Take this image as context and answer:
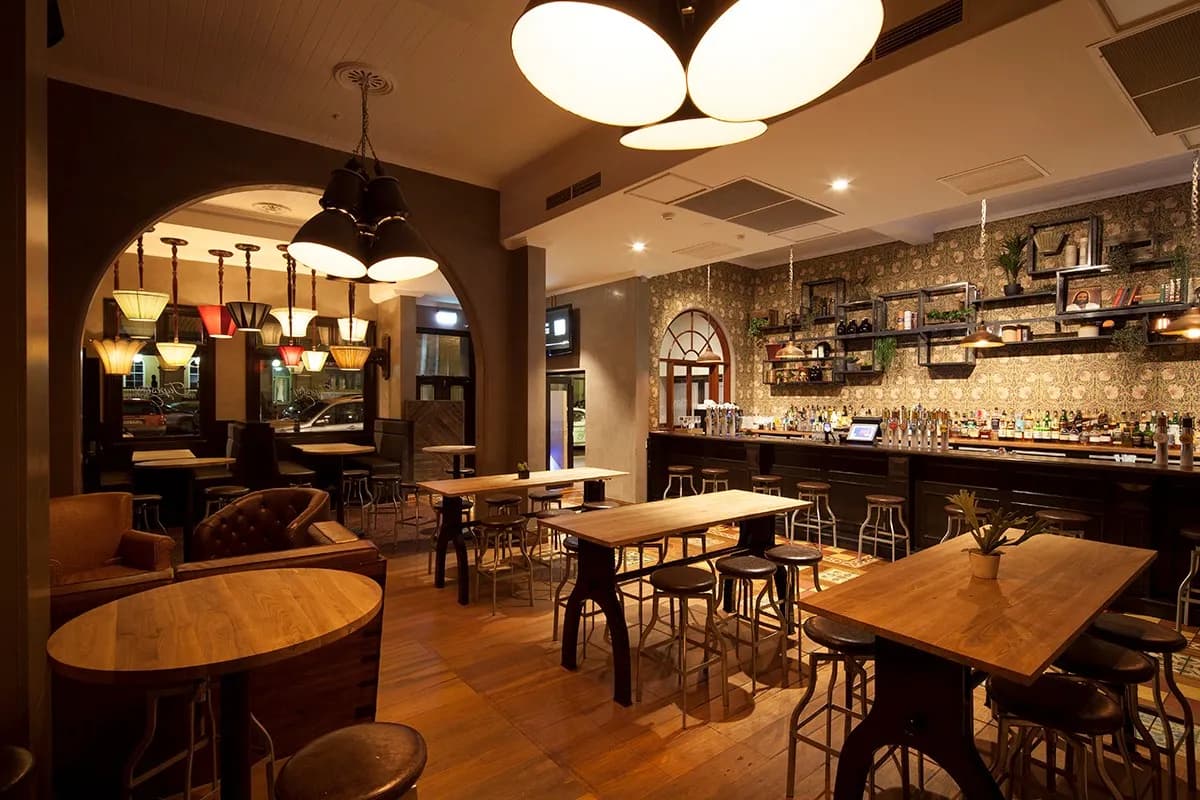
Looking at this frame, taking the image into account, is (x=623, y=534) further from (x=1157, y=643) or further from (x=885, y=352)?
(x=885, y=352)

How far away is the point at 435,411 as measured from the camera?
9086 millimetres

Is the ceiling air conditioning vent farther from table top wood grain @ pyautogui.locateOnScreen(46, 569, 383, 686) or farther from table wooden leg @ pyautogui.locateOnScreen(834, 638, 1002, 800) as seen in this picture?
table top wood grain @ pyautogui.locateOnScreen(46, 569, 383, 686)

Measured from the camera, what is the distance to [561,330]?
358 inches

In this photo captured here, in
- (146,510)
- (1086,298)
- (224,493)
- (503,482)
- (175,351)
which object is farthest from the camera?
(1086,298)

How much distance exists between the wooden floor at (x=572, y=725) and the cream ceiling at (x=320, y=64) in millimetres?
3700

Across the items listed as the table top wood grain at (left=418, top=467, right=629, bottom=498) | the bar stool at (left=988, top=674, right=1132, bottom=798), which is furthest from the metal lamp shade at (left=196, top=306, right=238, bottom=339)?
the bar stool at (left=988, top=674, right=1132, bottom=798)

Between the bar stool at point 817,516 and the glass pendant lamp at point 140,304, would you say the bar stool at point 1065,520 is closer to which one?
the bar stool at point 817,516

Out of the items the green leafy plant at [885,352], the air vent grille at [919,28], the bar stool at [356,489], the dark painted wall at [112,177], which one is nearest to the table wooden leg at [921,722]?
the air vent grille at [919,28]

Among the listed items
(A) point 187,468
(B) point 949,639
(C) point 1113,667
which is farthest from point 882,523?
(A) point 187,468

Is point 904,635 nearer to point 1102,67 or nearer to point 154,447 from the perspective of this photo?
point 1102,67

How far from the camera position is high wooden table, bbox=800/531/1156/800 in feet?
5.32

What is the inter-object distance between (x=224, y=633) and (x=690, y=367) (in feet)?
26.4

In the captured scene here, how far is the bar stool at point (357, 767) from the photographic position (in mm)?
1298

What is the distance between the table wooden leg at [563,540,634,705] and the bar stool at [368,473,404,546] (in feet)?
11.5
